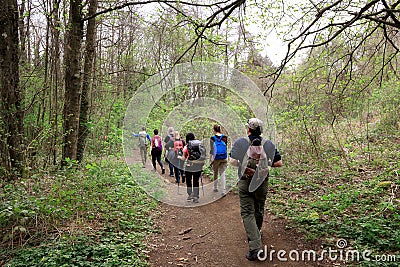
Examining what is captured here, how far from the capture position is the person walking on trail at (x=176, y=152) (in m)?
9.63

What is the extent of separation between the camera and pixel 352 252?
4.21 meters

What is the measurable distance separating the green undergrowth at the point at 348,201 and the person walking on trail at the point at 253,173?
113cm

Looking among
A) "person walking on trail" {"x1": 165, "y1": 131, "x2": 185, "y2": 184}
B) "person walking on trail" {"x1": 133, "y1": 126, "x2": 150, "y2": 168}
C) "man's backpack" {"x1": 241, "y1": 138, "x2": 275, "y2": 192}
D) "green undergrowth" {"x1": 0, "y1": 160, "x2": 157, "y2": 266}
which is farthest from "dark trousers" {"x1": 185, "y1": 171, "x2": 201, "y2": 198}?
"person walking on trail" {"x1": 133, "y1": 126, "x2": 150, "y2": 168}

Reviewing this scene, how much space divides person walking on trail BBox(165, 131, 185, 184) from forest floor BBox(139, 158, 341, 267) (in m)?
2.48

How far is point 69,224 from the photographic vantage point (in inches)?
197

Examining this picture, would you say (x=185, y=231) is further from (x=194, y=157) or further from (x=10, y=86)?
(x=10, y=86)

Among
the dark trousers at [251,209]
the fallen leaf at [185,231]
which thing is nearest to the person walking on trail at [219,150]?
the fallen leaf at [185,231]

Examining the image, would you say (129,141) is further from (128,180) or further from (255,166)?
(255,166)

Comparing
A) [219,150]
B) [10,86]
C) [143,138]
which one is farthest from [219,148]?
[10,86]

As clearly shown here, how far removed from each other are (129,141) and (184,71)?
3.52 metres

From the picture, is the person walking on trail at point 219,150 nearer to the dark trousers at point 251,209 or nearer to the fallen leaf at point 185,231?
the fallen leaf at point 185,231

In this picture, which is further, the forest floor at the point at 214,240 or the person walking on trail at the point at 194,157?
the person walking on trail at the point at 194,157

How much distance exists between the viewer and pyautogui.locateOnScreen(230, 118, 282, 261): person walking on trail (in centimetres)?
448

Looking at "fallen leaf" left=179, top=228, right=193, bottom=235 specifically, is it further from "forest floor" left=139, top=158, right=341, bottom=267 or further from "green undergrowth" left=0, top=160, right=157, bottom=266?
"green undergrowth" left=0, top=160, right=157, bottom=266
